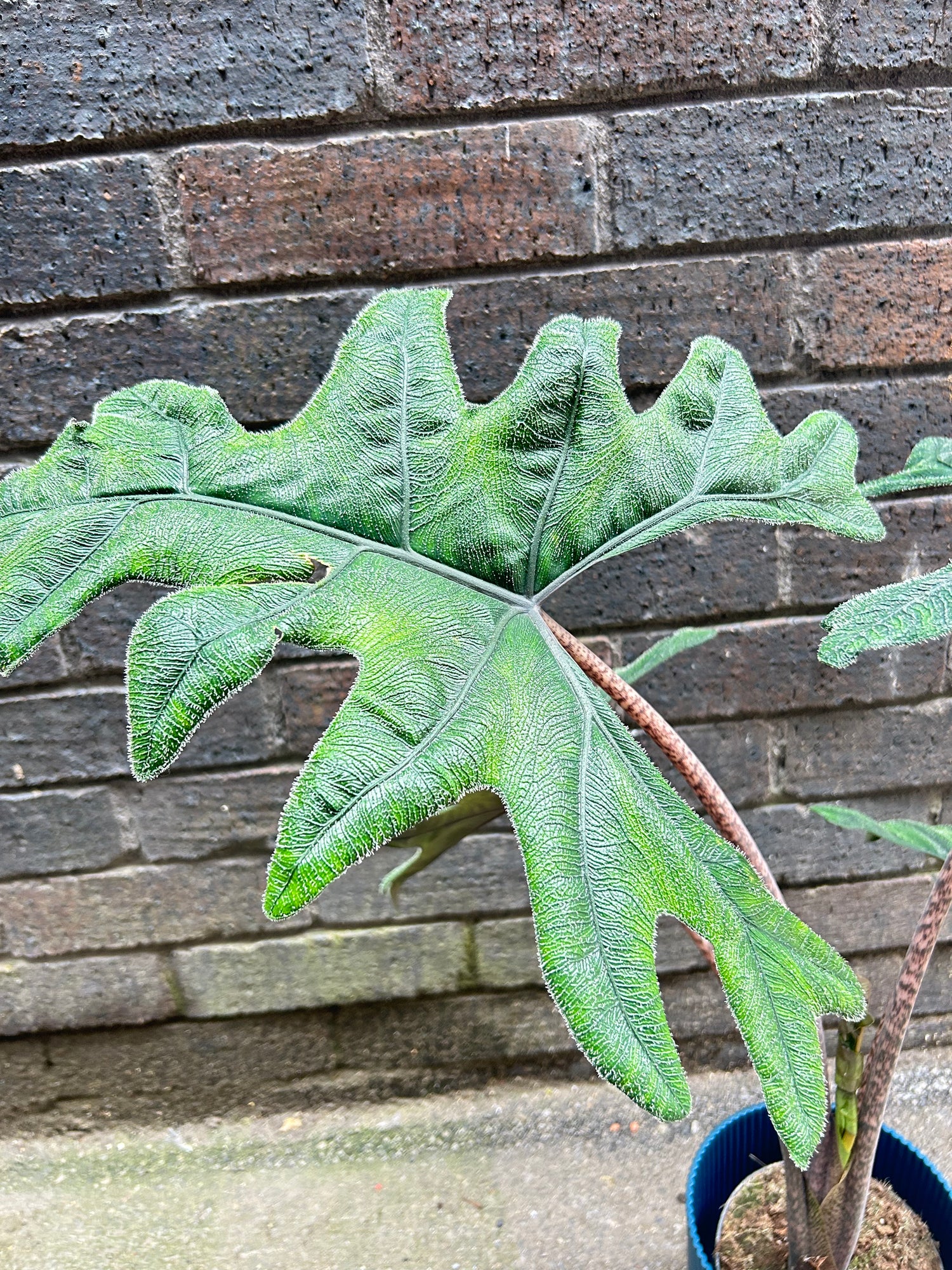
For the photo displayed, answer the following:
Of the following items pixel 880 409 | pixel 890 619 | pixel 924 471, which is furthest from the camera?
pixel 880 409

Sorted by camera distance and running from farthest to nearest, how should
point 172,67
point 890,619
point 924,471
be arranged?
point 172,67 < point 924,471 < point 890,619

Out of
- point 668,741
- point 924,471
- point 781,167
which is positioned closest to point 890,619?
point 668,741

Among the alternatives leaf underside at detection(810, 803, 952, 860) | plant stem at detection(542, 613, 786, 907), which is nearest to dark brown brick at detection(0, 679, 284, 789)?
plant stem at detection(542, 613, 786, 907)

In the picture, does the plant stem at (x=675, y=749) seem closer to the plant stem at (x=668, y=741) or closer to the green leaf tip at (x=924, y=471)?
the plant stem at (x=668, y=741)

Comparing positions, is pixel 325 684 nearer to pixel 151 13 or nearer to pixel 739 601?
pixel 739 601

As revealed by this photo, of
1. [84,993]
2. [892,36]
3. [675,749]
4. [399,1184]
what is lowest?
[399,1184]

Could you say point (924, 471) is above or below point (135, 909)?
above

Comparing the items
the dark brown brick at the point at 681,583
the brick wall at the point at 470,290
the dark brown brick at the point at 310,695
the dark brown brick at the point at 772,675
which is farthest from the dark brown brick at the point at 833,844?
the dark brown brick at the point at 310,695

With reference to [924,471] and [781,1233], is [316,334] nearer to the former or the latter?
[924,471]

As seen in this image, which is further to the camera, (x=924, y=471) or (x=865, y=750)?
(x=865, y=750)
